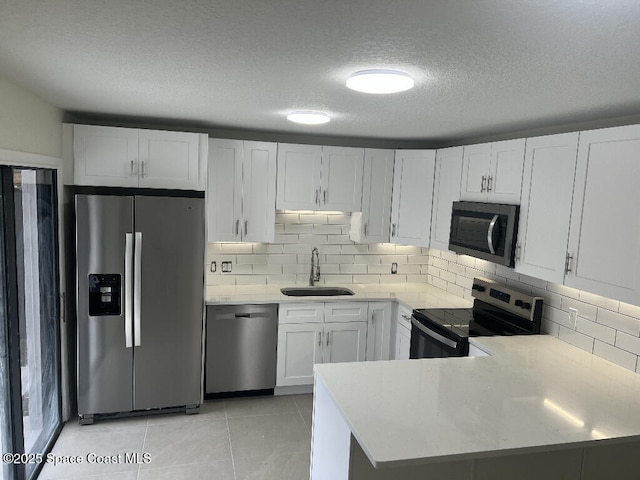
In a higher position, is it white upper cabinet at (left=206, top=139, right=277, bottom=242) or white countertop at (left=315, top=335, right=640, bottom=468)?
white upper cabinet at (left=206, top=139, right=277, bottom=242)

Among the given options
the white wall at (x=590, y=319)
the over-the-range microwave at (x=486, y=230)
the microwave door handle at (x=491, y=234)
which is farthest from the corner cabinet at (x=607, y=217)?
the microwave door handle at (x=491, y=234)

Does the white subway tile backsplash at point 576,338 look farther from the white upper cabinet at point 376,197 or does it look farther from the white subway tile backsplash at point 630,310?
the white upper cabinet at point 376,197

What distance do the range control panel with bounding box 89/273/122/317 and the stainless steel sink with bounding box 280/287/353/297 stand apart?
1.46 metres

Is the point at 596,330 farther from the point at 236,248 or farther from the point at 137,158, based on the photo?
the point at 137,158

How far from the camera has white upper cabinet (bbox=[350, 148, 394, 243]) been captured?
429 centimetres

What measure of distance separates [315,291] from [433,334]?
147 cm

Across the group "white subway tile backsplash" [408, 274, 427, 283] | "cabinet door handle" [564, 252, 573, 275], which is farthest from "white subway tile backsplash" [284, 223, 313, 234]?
"cabinet door handle" [564, 252, 573, 275]

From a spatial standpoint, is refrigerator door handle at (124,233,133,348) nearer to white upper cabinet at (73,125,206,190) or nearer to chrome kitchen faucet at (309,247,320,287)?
white upper cabinet at (73,125,206,190)

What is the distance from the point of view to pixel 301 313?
13.2 ft

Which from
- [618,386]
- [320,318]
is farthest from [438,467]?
[320,318]

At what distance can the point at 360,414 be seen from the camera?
73.5 inches

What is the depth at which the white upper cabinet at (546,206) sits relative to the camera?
2.57 metres

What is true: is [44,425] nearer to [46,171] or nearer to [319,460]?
[46,171]

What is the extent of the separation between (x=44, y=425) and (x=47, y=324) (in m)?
0.69
